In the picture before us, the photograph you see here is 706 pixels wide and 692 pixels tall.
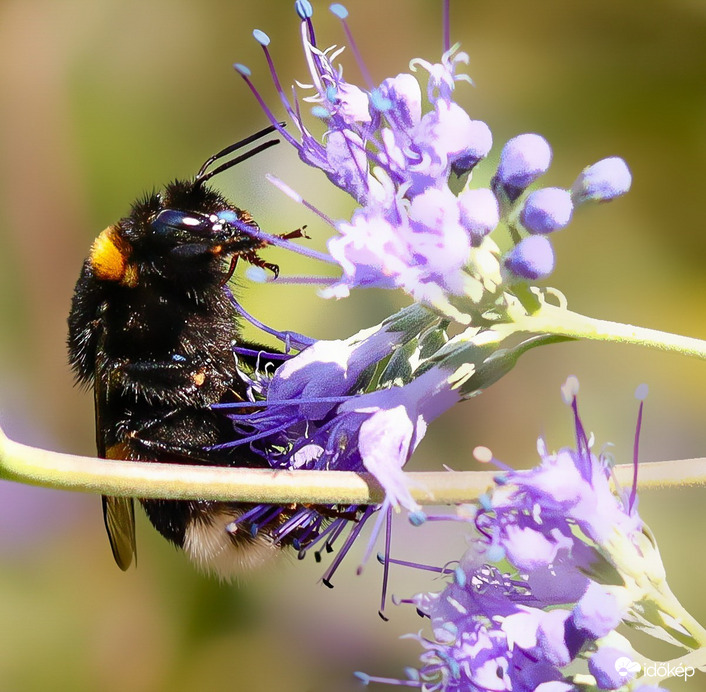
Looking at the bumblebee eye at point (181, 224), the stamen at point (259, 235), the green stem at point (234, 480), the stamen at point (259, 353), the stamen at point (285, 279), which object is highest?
the bumblebee eye at point (181, 224)

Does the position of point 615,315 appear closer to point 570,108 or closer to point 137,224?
point 570,108

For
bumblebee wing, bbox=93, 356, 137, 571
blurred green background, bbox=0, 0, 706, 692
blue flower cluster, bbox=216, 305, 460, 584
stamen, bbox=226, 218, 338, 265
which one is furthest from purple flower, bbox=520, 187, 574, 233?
blurred green background, bbox=0, 0, 706, 692

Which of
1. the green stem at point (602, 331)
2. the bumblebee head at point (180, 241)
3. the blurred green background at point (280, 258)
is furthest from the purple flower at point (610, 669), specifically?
the blurred green background at point (280, 258)

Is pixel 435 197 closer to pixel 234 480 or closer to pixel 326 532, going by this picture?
pixel 234 480

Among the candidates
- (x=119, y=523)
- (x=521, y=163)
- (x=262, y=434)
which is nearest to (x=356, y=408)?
(x=262, y=434)

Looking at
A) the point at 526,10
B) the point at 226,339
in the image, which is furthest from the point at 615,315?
the point at 226,339

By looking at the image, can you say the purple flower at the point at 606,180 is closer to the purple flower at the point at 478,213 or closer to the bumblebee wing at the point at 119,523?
the purple flower at the point at 478,213
